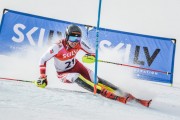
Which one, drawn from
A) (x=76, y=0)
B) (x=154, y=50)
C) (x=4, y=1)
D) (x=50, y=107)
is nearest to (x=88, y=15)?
(x=76, y=0)

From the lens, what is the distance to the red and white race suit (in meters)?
6.22

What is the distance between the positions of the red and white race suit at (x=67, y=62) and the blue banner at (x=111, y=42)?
1.09 metres

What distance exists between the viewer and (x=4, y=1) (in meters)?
18.2

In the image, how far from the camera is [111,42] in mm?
8078

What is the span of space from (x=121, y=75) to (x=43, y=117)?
518cm

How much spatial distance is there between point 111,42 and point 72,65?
75.5 inches

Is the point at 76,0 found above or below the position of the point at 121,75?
above

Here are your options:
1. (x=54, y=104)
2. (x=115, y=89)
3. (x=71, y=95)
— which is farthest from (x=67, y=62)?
(x=54, y=104)

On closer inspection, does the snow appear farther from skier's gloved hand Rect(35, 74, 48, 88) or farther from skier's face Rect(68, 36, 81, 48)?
skier's face Rect(68, 36, 81, 48)

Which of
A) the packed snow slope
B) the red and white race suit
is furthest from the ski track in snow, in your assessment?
the red and white race suit

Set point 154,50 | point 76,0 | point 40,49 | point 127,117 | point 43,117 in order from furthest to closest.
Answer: point 76,0
point 154,50
point 40,49
point 127,117
point 43,117

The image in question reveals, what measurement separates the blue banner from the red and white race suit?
109cm

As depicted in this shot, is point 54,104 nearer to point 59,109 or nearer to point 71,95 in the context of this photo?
point 59,109

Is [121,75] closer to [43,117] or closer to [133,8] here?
[43,117]
